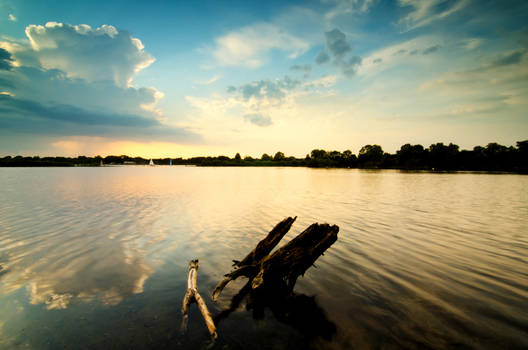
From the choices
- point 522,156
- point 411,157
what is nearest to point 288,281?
point 522,156

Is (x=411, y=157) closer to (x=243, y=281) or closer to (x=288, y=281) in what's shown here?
(x=243, y=281)

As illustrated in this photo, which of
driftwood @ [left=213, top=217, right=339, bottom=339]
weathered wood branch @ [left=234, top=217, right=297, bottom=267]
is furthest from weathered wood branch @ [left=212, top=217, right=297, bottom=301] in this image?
driftwood @ [left=213, top=217, right=339, bottom=339]

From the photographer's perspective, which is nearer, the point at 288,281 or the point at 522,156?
the point at 288,281

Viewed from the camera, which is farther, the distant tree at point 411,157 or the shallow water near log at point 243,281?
the distant tree at point 411,157

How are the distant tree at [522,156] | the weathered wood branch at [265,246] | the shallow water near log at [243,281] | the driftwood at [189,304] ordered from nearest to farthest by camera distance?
the driftwood at [189,304], the shallow water near log at [243,281], the weathered wood branch at [265,246], the distant tree at [522,156]

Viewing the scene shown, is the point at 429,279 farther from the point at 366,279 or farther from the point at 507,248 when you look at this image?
the point at 507,248

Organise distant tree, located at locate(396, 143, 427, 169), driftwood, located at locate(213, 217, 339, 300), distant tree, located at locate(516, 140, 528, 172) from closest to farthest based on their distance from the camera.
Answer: driftwood, located at locate(213, 217, 339, 300) < distant tree, located at locate(516, 140, 528, 172) < distant tree, located at locate(396, 143, 427, 169)

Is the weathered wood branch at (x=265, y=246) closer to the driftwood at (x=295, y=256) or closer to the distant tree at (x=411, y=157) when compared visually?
the driftwood at (x=295, y=256)

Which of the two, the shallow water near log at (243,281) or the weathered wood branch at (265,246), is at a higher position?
the weathered wood branch at (265,246)

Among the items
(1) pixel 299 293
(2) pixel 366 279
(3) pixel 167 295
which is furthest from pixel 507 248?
(3) pixel 167 295

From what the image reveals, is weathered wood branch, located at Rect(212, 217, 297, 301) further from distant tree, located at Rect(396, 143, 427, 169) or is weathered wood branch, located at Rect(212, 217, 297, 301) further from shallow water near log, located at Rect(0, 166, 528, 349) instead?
distant tree, located at Rect(396, 143, 427, 169)

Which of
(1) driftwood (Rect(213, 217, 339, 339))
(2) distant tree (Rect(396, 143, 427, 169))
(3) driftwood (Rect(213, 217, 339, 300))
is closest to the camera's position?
(1) driftwood (Rect(213, 217, 339, 339))

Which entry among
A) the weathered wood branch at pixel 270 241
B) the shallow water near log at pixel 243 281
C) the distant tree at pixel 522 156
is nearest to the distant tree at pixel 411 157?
the distant tree at pixel 522 156

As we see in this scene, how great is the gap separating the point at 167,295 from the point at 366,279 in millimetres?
5961
